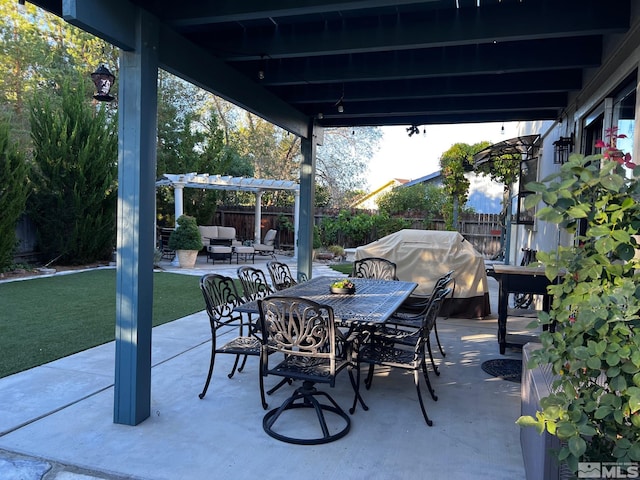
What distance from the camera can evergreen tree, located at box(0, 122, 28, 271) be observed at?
8539 millimetres

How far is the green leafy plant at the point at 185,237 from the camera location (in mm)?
11188

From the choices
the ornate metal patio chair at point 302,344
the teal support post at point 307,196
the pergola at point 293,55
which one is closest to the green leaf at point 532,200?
the ornate metal patio chair at point 302,344

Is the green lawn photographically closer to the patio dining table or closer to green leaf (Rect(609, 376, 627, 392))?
the patio dining table

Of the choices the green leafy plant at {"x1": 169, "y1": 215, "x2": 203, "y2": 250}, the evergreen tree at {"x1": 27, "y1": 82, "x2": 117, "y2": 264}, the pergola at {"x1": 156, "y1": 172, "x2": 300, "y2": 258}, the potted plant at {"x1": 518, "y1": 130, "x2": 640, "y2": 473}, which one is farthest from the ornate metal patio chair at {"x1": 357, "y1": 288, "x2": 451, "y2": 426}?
the evergreen tree at {"x1": 27, "y1": 82, "x2": 117, "y2": 264}

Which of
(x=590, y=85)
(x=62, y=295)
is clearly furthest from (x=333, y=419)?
(x=62, y=295)

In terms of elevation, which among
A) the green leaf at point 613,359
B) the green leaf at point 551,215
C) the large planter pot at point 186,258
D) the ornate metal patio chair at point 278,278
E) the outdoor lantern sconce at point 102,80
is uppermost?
the outdoor lantern sconce at point 102,80

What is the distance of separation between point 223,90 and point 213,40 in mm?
432

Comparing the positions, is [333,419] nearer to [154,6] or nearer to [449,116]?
[154,6]

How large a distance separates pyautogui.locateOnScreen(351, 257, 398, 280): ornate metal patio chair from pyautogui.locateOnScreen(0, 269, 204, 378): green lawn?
7.92ft

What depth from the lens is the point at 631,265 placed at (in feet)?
4.84

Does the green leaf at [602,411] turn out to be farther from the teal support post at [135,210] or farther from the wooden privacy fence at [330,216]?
the wooden privacy fence at [330,216]

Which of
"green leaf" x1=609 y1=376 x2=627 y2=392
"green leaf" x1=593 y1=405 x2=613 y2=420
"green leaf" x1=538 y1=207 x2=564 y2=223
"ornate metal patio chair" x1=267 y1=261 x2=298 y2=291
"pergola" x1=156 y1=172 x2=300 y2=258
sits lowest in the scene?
"ornate metal patio chair" x1=267 y1=261 x2=298 y2=291

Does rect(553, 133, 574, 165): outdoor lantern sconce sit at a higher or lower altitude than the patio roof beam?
lower

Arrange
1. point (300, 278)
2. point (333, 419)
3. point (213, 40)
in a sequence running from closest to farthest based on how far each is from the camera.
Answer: point (333, 419) → point (213, 40) → point (300, 278)
